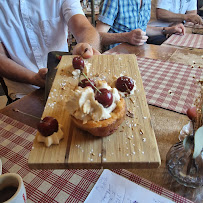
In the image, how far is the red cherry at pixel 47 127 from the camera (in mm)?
499

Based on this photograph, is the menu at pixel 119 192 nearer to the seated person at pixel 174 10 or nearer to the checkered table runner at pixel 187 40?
the checkered table runner at pixel 187 40

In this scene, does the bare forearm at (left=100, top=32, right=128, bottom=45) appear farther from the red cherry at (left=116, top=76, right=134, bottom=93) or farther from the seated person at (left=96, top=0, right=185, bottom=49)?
the red cherry at (left=116, top=76, right=134, bottom=93)

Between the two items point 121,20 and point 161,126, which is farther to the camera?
point 121,20

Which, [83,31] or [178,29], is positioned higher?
[83,31]

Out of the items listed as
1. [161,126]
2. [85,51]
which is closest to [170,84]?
[161,126]

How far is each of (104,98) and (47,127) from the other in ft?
0.58

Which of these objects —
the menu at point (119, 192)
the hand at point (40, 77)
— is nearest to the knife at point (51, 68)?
the hand at point (40, 77)

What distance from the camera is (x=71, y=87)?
2.46 ft

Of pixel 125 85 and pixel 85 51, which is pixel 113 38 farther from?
pixel 125 85

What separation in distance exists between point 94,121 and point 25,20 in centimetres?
107

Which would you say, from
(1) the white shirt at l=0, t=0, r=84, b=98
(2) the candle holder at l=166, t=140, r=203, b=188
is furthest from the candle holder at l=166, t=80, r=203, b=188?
(1) the white shirt at l=0, t=0, r=84, b=98

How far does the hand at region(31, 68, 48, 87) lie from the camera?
1054 mm

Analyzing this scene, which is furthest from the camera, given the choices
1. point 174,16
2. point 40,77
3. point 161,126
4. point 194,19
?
point 174,16

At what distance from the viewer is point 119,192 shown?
1.76 ft
